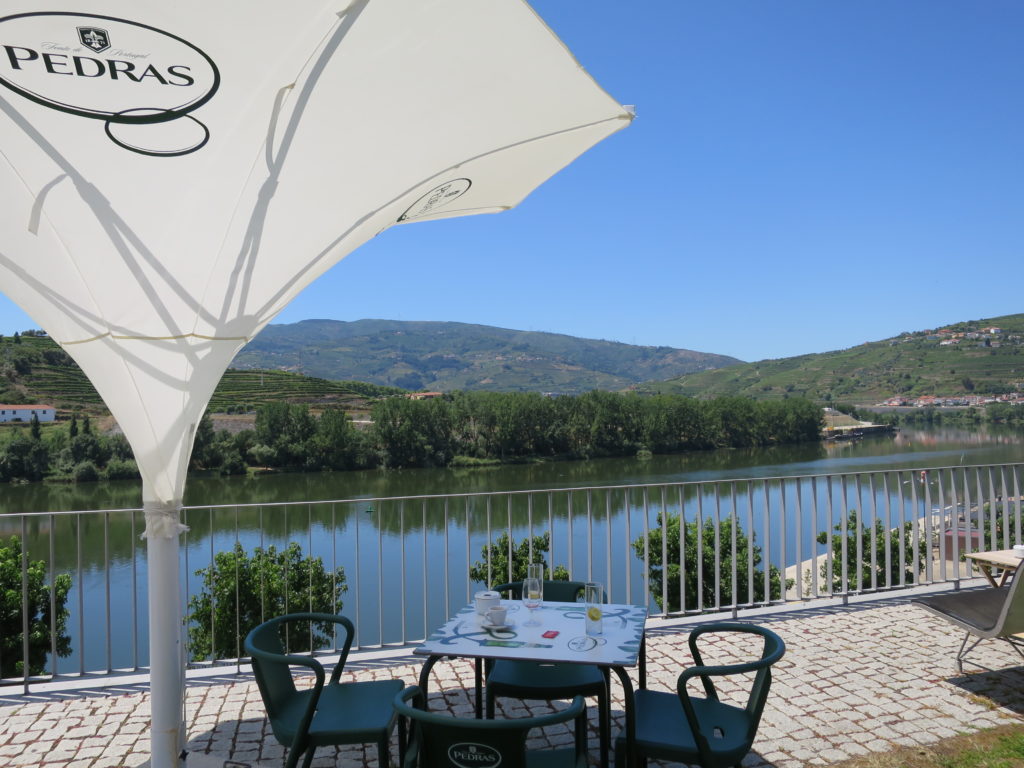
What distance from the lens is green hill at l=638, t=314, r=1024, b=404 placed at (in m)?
63.9

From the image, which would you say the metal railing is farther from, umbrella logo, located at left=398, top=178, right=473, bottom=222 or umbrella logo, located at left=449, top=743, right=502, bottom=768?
umbrella logo, located at left=449, top=743, right=502, bottom=768

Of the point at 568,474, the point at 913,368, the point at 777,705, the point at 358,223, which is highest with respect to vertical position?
the point at 913,368

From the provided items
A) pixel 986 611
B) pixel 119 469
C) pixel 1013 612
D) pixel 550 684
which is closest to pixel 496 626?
pixel 550 684

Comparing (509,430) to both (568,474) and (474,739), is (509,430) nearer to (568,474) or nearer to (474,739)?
(568,474)

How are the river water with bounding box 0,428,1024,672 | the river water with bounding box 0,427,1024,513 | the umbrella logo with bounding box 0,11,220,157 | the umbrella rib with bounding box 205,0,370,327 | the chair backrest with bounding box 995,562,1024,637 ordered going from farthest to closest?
1. the river water with bounding box 0,427,1024,513
2. the river water with bounding box 0,428,1024,672
3. the chair backrest with bounding box 995,562,1024,637
4. the umbrella rib with bounding box 205,0,370,327
5. the umbrella logo with bounding box 0,11,220,157

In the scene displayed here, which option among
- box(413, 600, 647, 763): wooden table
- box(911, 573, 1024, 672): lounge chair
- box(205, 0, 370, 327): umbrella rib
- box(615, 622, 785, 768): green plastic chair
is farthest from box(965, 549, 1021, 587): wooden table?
box(205, 0, 370, 327): umbrella rib

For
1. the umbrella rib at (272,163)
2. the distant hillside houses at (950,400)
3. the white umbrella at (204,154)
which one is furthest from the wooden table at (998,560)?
the distant hillside houses at (950,400)

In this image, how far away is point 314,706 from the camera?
106 inches

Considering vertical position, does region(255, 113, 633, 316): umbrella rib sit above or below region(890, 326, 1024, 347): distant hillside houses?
below

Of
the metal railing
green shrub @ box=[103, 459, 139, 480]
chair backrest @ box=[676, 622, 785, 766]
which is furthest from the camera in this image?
green shrub @ box=[103, 459, 139, 480]

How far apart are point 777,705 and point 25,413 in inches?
1987

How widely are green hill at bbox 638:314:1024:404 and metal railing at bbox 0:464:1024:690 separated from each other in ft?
118

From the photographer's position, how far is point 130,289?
273cm

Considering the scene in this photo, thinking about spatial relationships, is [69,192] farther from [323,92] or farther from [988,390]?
[988,390]
